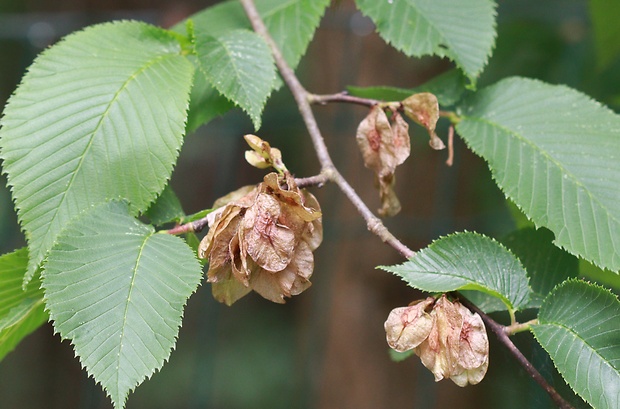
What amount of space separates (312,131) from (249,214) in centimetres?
20

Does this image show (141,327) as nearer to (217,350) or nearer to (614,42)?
(614,42)

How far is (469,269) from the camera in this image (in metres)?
0.65

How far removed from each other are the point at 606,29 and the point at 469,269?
844mm

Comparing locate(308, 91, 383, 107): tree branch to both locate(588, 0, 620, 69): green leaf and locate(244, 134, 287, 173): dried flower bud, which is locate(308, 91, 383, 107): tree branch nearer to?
locate(244, 134, 287, 173): dried flower bud

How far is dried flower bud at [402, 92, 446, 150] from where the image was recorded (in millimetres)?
775

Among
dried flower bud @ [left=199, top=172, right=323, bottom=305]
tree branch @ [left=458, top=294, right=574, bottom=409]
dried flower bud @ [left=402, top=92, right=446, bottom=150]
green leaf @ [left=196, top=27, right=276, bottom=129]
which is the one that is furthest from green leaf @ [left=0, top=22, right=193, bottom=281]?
tree branch @ [left=458, top=294, right=574, bottom=409]

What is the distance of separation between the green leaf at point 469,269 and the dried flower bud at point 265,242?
0.26 feet

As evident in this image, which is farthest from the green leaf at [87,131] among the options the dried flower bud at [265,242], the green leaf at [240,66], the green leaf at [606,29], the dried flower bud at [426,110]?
the green leaf at [606,29]

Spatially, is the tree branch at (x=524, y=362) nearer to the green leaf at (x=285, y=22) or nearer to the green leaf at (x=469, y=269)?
the green leaf at (x=469, y=269)

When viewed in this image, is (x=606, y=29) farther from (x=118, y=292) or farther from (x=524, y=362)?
(x=118, y=292)

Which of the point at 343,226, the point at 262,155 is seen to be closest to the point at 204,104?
the point at 262,155

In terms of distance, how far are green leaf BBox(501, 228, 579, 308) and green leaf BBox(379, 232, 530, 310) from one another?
0.09 meters

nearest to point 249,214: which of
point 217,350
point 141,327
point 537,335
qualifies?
point 141,327

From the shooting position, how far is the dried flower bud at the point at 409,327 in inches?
24.3
